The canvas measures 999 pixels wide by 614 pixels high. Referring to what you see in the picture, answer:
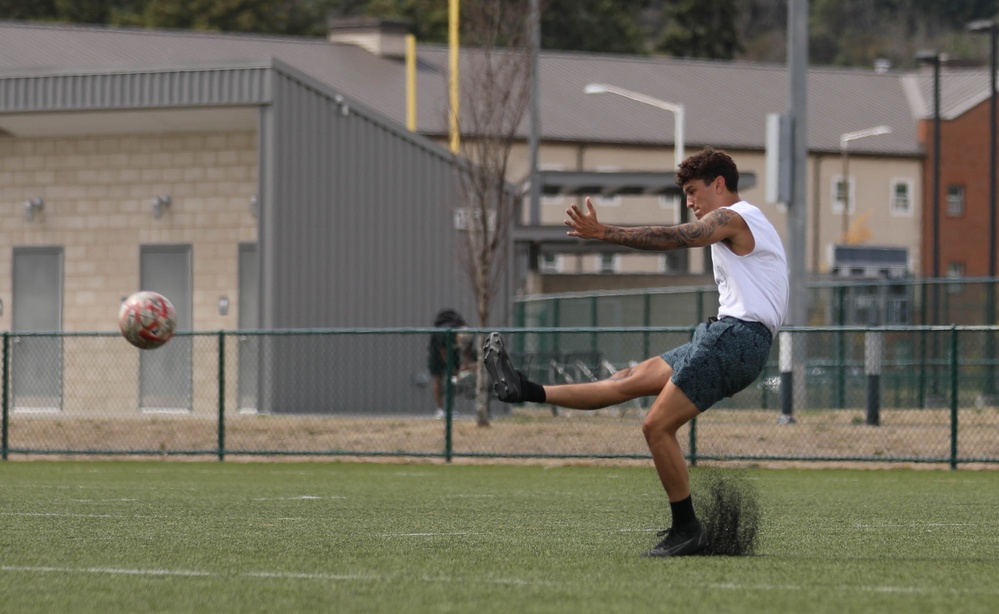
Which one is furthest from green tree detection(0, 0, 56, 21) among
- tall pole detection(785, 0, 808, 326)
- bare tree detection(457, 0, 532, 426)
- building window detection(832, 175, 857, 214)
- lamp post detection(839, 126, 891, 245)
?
tall pole detection(785, 0, 808, 326)

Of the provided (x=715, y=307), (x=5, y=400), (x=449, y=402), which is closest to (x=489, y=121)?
(x=715, y=307)

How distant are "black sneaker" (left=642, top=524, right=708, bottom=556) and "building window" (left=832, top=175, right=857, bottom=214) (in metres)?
54.3

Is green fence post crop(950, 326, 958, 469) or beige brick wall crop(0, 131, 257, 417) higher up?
beige brick wall crop(0, 131, 257, 417)

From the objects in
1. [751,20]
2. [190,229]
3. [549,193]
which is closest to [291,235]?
[190,229]

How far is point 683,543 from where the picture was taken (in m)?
8.74

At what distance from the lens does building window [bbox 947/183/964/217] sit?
64875mm

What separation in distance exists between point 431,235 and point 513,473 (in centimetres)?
1030

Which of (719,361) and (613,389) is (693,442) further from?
(719,361)

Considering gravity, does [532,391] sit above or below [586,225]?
below

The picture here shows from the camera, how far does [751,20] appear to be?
4705 inches

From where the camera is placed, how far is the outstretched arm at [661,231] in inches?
318

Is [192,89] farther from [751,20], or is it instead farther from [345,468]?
[751,20]

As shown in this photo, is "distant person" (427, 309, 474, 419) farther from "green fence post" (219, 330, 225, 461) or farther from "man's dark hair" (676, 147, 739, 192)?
"man's dark hair" (676, 147, 739, 192)

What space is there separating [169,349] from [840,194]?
134ft
